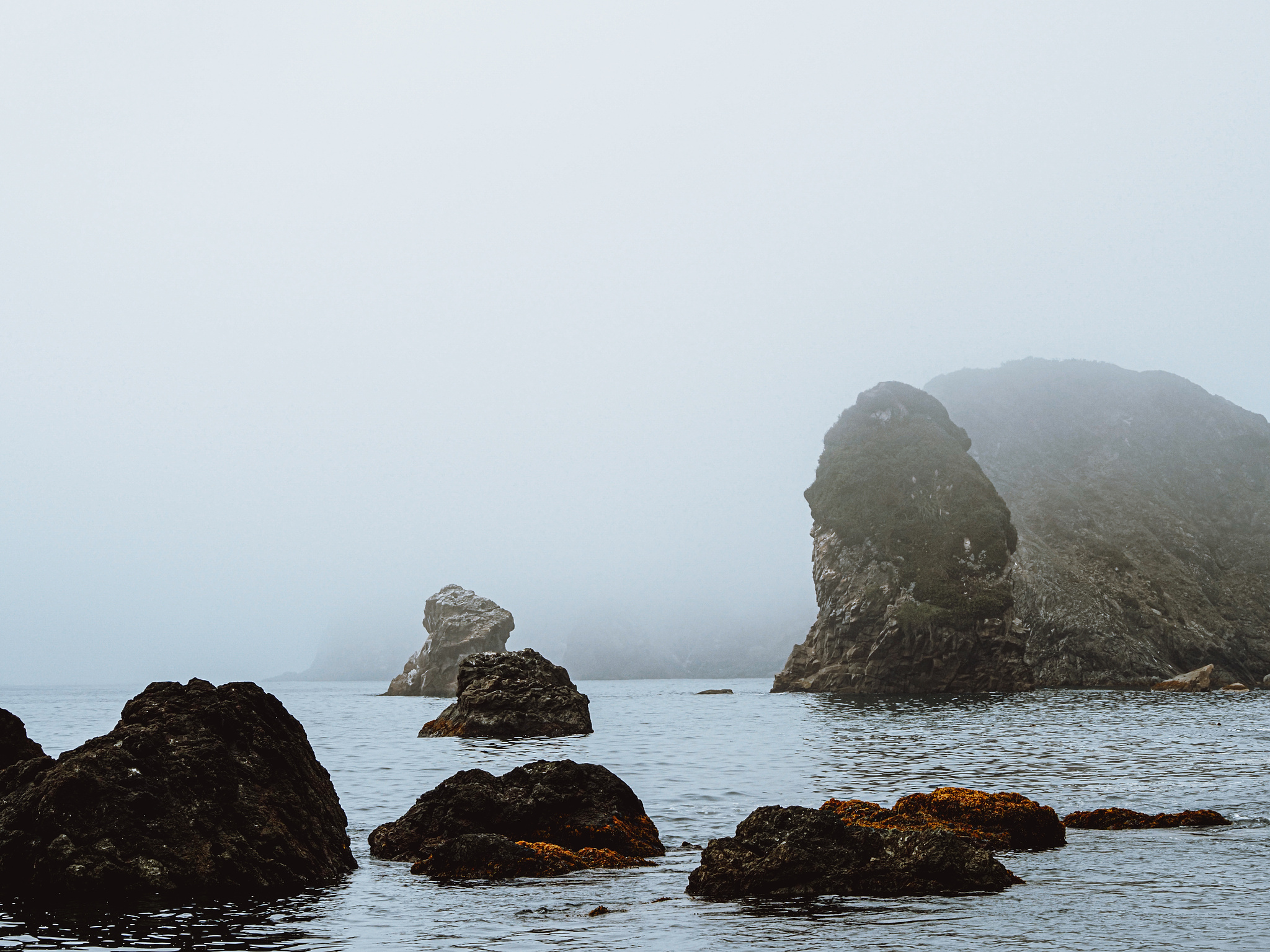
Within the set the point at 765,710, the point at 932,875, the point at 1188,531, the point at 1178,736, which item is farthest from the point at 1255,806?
the point at 1188,531

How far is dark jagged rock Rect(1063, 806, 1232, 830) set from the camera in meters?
21.6

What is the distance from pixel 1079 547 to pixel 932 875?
566 feet

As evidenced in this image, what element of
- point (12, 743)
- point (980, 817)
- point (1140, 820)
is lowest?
point (1140, 820)

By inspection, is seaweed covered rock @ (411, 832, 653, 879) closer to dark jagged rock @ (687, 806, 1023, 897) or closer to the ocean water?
the ocean water

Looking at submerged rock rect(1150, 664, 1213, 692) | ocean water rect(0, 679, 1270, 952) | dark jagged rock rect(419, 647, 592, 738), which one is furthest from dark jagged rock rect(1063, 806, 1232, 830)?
submerged rock rect(1150, 664, 1213, 692)

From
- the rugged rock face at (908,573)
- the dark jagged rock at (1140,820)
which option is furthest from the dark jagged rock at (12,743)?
the rugged rock face at (908,573)

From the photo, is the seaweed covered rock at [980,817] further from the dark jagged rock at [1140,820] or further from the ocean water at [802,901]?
the dark jagged rock at [1140,820]

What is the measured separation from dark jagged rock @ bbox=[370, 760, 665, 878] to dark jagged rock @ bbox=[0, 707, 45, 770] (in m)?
6.84

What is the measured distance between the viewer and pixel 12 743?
58.4ft

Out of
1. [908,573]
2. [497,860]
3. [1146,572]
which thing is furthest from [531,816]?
[1146,572]

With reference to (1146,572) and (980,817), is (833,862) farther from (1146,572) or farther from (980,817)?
(1146,572)

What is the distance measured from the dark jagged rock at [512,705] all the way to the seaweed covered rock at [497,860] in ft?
130

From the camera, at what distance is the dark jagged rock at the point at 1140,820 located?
70.7ft

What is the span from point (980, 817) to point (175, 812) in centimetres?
1561
